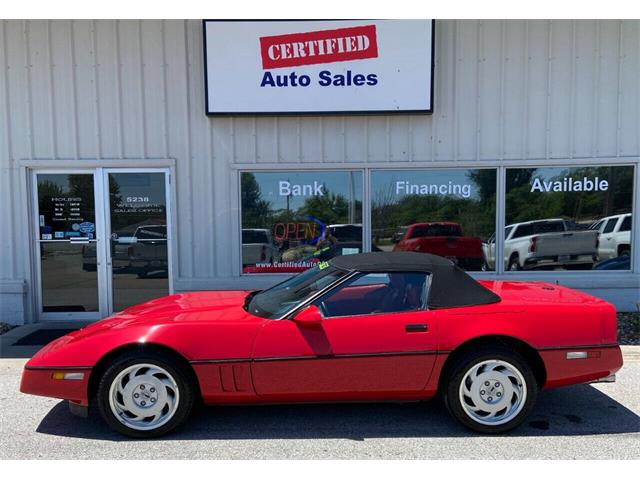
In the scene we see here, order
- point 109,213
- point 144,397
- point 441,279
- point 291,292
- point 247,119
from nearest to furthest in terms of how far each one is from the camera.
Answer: point 144,397 < point 441,279 < point 291,292 < point 247,119 < point 109,213

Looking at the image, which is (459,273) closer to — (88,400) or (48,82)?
(88,400)

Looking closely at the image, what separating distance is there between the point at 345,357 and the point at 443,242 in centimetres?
419

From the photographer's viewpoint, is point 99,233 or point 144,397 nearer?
point 144,397

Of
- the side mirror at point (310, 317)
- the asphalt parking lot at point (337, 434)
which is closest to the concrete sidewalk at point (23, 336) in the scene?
the asphalt parking lot at point (337, 434)

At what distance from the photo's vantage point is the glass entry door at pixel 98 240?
23.0 feet

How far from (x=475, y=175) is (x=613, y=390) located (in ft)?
11.8

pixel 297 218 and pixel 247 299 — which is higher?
pixel 297 218

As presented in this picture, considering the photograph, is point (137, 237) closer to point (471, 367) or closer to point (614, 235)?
point (471, 367)

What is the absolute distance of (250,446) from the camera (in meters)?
3.37

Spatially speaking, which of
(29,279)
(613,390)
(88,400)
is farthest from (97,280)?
(613,390)

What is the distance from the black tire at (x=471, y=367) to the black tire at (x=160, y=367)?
6.30ft

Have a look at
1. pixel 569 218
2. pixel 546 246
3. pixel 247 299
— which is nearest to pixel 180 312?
pixel 247 299

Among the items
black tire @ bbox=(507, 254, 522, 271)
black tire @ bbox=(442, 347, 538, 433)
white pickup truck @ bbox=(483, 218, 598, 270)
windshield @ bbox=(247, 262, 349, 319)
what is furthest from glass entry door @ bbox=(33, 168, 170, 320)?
black tire @ bbox=(507, 254, 522, 271)

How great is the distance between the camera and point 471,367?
3494mm
